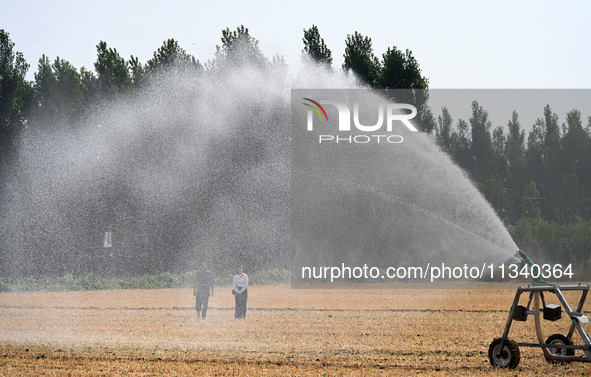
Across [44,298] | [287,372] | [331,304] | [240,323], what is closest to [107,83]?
[44,298]

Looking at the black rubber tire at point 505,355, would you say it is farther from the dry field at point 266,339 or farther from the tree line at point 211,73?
the tree line at point 211,73

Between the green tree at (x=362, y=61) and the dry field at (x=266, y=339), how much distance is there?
23486 millimetres

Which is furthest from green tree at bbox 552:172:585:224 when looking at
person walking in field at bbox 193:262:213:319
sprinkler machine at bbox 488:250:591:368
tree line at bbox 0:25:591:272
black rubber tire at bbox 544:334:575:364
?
sprinkler machine at bbox 488:250:591:368

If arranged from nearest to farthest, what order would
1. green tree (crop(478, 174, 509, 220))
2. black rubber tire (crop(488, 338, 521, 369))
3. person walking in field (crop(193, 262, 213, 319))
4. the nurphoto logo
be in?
black rubber tire (crop(488, 338, 521, 369)) → person walking in field (crop(193, 262, 213, 319)) → the nurphoto logo → green tree (crop(478, 174, 509, 220))

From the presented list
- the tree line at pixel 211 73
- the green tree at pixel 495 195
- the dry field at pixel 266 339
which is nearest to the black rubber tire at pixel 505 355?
the dry field at pixel 266 339

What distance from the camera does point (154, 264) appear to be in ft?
166

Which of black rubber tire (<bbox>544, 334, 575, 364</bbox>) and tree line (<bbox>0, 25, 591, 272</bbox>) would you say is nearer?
black rubber tire (<bbox>544, 334, 575, 364</bbox>)

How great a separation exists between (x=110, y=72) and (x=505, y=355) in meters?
47.3

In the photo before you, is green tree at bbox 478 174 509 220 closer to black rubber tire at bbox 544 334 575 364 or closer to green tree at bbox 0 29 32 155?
green tree at bbox 0 29 32 155

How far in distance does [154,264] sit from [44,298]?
1587cm

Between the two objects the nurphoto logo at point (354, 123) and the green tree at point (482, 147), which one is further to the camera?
the green tree at point (482, 147)

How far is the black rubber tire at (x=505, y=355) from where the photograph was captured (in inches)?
455

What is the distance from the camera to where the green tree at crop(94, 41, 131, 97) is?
5409 cm

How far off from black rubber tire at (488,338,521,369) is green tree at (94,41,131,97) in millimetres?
45434
